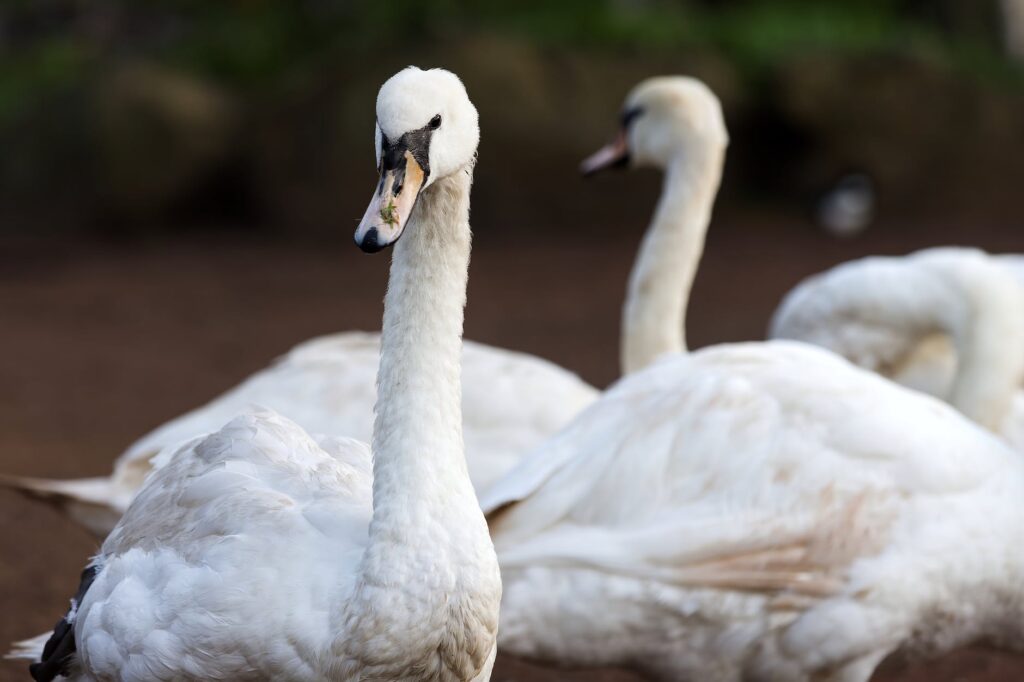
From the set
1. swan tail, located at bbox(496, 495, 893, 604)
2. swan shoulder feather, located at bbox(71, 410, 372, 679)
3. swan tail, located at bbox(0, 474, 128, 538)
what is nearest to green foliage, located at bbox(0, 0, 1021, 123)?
swan tail, located at bbox(0, 474, 128, 538)

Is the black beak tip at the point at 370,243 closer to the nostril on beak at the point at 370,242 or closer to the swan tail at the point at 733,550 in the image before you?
the nostril on beak at the point at 370,242

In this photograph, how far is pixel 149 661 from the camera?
8.93ft

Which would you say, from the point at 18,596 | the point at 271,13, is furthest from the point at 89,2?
the point at 18,596

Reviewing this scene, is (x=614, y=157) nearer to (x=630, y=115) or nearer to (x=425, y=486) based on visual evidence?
(x=630, y=115)

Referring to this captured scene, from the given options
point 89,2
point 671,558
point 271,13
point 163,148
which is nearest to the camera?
point 671,558

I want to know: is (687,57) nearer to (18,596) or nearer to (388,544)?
(18,596)

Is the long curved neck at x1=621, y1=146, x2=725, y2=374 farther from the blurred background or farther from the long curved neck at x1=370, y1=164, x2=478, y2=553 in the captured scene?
the blurred background

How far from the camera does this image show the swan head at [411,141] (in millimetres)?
2447

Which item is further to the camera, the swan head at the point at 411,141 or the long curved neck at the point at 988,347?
the long curved neck at the point at 988,347

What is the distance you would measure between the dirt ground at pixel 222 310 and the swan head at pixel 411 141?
10.5ft

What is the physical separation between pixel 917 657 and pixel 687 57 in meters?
8.64

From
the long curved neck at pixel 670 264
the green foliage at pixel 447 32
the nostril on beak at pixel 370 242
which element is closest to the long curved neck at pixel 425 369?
the nostril on beak at pixel 370 242

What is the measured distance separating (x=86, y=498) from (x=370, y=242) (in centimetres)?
213

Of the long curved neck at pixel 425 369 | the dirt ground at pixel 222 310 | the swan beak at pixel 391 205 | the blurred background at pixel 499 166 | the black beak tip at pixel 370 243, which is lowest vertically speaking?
the dirt ground at pixel 222 310
